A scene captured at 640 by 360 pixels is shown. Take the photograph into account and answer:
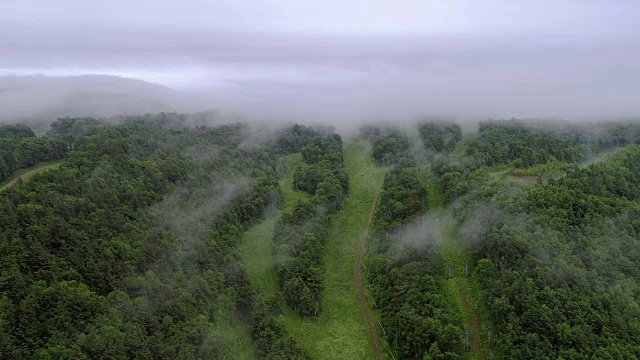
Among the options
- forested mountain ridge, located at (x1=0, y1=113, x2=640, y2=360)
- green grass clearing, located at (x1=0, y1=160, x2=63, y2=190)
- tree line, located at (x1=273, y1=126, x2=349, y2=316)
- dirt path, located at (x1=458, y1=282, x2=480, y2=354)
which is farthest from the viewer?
green grass clearing, located at (x1=0, y1=160, x2=63, y2=190)

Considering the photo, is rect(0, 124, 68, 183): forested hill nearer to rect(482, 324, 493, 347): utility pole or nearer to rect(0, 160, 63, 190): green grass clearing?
rect(0, 160, 63, 190): green grass clearing

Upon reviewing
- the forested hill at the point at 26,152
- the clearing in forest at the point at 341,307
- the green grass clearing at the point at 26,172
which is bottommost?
the clearing in forest at the point at 341,307

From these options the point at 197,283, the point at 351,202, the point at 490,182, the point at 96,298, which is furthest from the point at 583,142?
the point at 96,298

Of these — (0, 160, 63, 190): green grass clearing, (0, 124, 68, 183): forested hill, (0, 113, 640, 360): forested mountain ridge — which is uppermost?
(0, 124, 68, 183): forested hill

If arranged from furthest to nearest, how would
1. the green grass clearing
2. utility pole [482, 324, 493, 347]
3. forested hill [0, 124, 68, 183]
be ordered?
forested hill [0, 124, 68, 183], the green grass clearing, utility pole [482, 324, 493, 347]

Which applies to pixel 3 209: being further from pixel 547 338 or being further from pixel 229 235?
pixel 547 338

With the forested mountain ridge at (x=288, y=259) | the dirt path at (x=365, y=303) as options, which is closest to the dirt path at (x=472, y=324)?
the forested mountain ridge at (x=288, y=259)

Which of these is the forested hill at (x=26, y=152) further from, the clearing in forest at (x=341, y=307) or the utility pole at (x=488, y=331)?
the utility pole at (x=488, y=331)

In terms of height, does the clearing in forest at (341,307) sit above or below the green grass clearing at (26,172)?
below

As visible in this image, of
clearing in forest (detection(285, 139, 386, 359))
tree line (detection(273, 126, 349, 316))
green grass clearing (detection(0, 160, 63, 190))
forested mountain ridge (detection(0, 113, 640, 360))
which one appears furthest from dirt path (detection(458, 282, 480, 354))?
green grass clearing (detection(0, 160, 63, 190))
